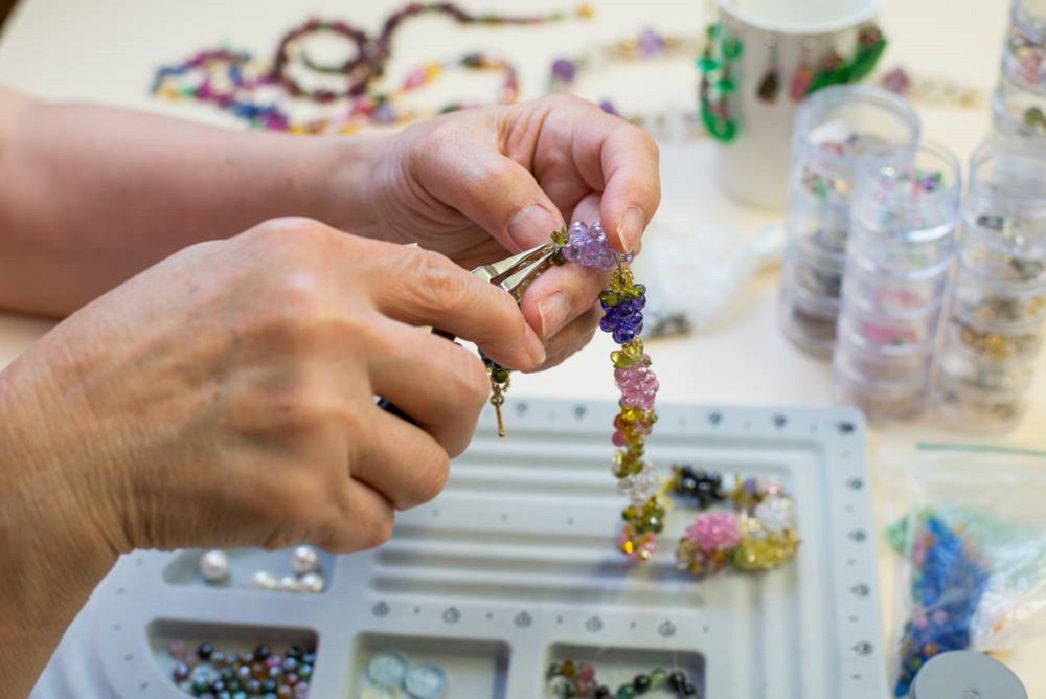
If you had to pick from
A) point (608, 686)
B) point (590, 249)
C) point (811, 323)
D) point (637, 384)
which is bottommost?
point (608, 686)

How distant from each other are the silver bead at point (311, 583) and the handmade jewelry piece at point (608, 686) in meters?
0.20

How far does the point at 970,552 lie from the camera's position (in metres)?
1.02

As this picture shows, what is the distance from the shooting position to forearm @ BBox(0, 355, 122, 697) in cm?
73

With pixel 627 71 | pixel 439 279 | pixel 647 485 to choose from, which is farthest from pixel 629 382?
pixel 627 71

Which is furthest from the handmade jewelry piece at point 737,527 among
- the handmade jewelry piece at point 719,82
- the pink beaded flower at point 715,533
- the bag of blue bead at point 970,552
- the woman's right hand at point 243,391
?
the handmade jewelry piece at point 719,82

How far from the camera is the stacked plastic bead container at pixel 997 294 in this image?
109 cm

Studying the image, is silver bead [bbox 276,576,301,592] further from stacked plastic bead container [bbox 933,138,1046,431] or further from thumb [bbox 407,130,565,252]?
stacked plastic bead container [bbox 933,138,1046,431]

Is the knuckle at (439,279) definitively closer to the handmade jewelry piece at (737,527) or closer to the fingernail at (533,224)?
the fingernail at (533,224)

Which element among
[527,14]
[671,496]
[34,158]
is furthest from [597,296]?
[527,14]

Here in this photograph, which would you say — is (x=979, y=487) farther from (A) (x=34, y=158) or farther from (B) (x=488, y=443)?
(A) (x=34, y=158)

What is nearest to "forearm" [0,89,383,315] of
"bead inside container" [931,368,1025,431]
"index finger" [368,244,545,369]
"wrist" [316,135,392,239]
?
"wrist" [316,135,392,239]

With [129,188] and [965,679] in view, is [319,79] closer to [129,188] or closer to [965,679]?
[129,188]

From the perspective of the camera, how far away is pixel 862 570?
3.21ft

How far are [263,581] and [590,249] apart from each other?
38 centimetres
